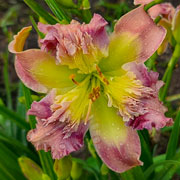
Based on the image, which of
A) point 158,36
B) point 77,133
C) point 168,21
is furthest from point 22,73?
point 168,21

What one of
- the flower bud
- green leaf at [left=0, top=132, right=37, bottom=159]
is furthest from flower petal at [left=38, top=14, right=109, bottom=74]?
green leaf at [left=0, top=132, right=37, bottom=159]

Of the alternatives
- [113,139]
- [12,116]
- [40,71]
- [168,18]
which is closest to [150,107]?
[113,139]

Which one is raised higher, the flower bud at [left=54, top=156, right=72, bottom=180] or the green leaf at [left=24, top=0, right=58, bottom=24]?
the green leaf at [left=24, top=0, right=58, bottom=24]

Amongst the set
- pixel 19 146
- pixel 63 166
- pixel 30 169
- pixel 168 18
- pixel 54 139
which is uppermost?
pixel 168 18

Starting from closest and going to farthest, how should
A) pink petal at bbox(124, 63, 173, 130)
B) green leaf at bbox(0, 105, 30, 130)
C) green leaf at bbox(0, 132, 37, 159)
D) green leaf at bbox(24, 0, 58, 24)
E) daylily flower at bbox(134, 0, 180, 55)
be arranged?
pink petal at bbox(124, 63, 173, 130)
green leaf at bbox(24, 0, 58, 24)
daylily flower at bbox(134, 0, 180, 55)
green leaf at bbox(0, 105, 30, 130)
green leaf at bbox(0, 132, 37, 159)

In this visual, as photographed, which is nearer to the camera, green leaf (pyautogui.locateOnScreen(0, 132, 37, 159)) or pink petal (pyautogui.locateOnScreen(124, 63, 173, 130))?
pink petal (pyautogui.locateOnScreen(124, 63, 173, 130))

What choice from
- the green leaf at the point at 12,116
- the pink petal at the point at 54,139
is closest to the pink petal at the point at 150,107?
the pink petal at the point at 54,139

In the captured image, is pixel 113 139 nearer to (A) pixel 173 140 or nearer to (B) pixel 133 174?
(B) pixel 133 174

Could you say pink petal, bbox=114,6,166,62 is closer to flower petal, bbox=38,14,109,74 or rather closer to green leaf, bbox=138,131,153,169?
flower petal, bbox=38,14,109,74
